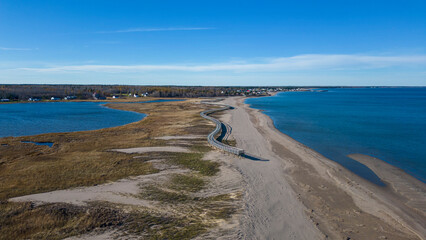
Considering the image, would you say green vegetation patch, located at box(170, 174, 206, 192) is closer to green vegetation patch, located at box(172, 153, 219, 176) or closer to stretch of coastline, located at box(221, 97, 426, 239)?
green vegetation patch, located at box(172, 153, 219, 176)

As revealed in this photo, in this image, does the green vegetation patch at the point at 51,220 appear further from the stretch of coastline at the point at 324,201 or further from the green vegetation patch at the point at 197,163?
the green vegetation patch at the point at 197,163

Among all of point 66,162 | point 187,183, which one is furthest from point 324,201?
point 66,162

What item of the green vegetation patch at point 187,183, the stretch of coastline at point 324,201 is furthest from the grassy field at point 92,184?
the stretch of coastline at point 324,201

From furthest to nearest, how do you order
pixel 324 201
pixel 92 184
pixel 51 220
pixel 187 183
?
pixel 187 183
pixel 92 184
pixel 324 201
pixel 51 220

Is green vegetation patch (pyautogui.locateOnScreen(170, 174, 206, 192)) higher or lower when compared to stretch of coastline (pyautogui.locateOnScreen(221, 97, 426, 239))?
higher

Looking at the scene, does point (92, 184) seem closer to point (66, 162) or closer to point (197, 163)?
point (66, 162)

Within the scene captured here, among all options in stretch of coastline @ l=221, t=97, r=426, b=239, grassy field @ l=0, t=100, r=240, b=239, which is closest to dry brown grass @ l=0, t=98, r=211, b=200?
grassy field @ l=0, t=100, r=240, b=239

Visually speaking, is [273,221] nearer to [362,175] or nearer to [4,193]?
[362,175]
